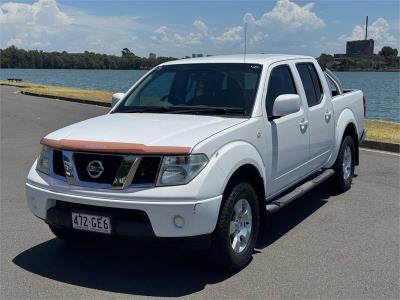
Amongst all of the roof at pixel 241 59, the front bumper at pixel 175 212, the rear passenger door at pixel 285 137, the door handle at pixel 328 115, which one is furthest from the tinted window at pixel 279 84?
the front bumper at pixel 175 212

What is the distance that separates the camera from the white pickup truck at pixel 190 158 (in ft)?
12.5

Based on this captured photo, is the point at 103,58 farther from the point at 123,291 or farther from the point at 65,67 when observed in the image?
the point at 123,291

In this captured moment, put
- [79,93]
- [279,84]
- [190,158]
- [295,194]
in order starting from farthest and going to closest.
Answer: [79,93]
[279,84]
[295,194]
[190,158]

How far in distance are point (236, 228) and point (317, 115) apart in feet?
7.52

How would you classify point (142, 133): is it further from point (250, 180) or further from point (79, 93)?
point (79, 93)

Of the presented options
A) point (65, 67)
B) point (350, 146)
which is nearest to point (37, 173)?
point (350, 146)

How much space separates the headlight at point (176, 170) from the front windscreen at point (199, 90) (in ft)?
3.76

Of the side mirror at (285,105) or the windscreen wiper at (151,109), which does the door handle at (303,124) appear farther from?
the windscreen wiper at (151,109)

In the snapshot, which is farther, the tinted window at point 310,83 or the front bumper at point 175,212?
the tinted window at point 310,83

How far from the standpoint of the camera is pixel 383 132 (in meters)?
12.1

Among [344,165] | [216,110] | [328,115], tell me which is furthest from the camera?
[344,165]

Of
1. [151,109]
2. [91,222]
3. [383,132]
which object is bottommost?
[383,132]

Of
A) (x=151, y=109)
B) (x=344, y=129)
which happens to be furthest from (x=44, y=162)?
(x=344, y=129)

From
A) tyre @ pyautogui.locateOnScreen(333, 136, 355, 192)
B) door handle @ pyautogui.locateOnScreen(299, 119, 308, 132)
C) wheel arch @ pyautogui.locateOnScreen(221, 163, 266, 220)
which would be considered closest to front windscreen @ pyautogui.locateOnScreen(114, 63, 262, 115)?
wheel arch @ pyautogui.locateOnScreen(221, 163, 266, 220)
